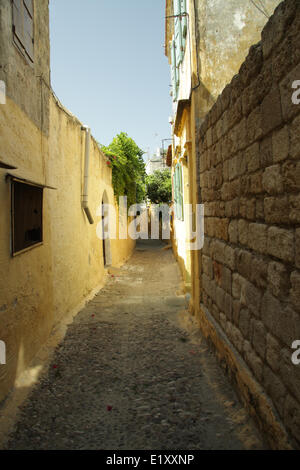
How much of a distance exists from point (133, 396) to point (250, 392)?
1.12 meters

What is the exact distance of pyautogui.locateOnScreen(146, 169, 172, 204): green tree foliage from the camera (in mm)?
24188

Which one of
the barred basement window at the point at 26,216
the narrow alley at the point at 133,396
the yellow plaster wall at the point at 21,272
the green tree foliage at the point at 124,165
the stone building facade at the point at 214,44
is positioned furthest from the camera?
the green tree foliage at the point at 124,165

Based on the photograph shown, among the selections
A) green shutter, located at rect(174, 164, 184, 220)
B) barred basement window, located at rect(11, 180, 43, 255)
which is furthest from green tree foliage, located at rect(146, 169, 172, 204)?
barred basement window, located at rect(11, 180, 43, 255)

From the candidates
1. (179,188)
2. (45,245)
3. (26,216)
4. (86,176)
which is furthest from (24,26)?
(179,188)

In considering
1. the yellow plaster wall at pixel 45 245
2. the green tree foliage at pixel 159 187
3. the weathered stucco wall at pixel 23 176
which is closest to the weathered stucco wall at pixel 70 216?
the yellow plaster wall at pixel 45 245

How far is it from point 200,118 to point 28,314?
343 cm

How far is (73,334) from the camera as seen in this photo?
4758 millimetres

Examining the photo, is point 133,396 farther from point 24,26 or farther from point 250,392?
point 24,26

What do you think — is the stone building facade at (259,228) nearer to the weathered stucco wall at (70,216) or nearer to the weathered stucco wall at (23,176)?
the weathered stucco wall at (23,176)

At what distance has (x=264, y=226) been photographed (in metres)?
2.33

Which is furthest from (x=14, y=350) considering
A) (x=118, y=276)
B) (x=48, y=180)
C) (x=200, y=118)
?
(x=118, y=276)

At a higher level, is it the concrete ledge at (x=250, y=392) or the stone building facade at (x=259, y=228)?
the stone building facade at (x=259, y=228)

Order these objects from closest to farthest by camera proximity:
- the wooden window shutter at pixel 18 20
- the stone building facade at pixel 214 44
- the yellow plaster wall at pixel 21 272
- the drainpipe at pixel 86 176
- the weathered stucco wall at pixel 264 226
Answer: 1. the weathered stucco wall at pixel 264 226
2. the yellow plaster wall at pixel 21 272
3. the wooden window shutter at pixel 18 20
4. the stone building facade at pixel 214 44
5. the drainpipe at pixel 86 176

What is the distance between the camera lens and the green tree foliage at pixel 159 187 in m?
24.2
